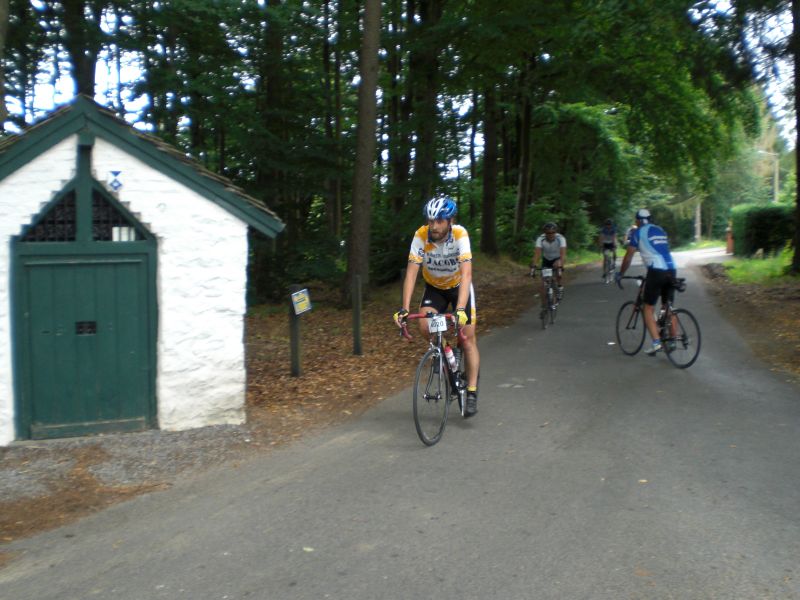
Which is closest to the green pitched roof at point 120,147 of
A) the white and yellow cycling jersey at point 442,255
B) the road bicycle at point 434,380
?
the white and yellow cycling jersey at point 442,255

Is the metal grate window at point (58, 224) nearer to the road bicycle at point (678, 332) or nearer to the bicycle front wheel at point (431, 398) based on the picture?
the bicycle front wheel at point (431, 398)

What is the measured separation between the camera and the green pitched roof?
676 centimetres

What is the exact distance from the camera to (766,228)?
30297mm

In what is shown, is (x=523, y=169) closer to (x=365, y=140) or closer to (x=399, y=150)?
(x=399, y=150)

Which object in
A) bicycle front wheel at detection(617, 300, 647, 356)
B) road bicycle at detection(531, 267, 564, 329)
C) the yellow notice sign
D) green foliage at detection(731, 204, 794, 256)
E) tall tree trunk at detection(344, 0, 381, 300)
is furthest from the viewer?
green foliage at detection(731, 204, 794, 256)

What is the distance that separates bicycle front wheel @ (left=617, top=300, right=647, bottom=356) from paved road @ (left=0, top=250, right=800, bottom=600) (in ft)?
8.48

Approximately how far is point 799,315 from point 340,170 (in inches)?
389

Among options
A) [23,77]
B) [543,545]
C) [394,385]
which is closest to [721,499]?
[543,545]

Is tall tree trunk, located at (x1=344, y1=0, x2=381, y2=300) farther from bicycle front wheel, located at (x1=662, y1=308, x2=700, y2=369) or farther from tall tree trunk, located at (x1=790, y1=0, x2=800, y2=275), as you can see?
tall tree trunk, located at (x1=790, y1=0, x2=800, y2=275)

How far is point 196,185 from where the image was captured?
24.0ft

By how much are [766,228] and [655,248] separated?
76.1ft

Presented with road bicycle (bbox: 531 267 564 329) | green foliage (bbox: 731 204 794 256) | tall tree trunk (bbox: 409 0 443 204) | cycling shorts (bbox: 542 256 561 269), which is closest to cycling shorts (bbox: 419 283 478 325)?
road bicycle (bbox: 531 267 564 329)

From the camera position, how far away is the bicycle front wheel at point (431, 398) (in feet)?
22.0

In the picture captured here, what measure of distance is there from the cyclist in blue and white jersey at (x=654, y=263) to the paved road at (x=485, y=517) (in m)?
2.01
